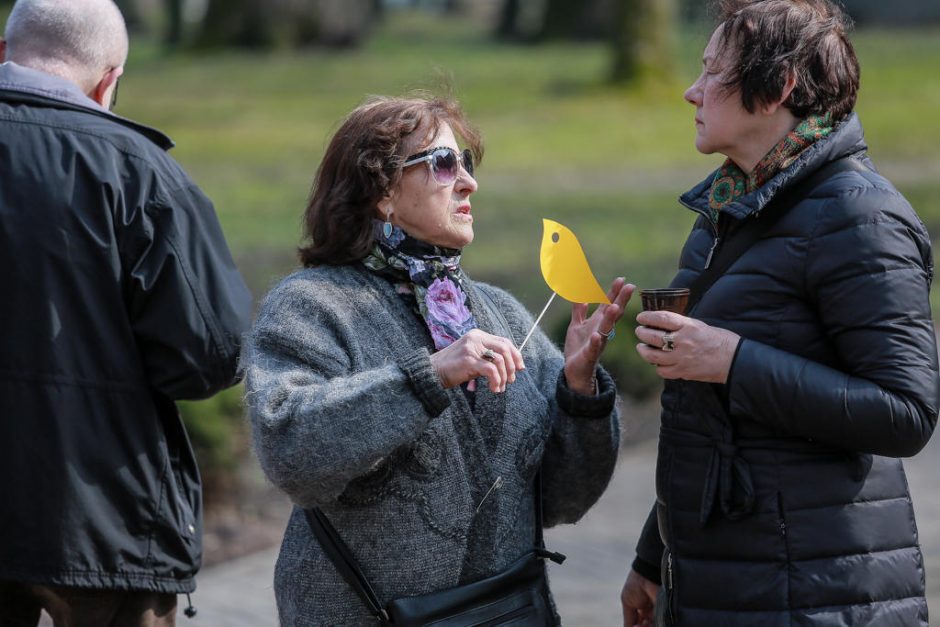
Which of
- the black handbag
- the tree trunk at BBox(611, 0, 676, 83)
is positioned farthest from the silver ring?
the tree trunk at BBox(611, 0, 676, 83)

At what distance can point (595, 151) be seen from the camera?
16.6 metres

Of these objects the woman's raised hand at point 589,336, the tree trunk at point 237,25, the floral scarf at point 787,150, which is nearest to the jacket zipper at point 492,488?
the woman's raised hand at point 589,336

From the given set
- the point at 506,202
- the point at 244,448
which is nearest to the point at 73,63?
the point at 244,448

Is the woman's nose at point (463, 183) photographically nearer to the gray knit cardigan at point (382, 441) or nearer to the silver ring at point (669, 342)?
the gray knit cardigan at point (382, 441)

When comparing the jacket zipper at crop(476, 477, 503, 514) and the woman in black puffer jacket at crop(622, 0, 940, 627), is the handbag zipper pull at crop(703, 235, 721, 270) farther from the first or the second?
the jacket zipper at crop(476, 477, 503, 514)

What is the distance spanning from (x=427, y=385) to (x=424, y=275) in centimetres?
36

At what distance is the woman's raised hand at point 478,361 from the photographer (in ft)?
8.81

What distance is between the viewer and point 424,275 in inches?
118

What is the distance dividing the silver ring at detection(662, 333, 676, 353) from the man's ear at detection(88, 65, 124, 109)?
1.73m

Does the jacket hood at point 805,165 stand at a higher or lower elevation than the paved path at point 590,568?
higher

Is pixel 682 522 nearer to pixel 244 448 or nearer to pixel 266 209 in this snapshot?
pixel 244 448

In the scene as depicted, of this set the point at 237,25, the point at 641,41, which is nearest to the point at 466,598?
the point at 641,41

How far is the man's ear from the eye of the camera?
356 cm

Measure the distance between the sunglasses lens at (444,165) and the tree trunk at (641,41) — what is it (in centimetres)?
1591
